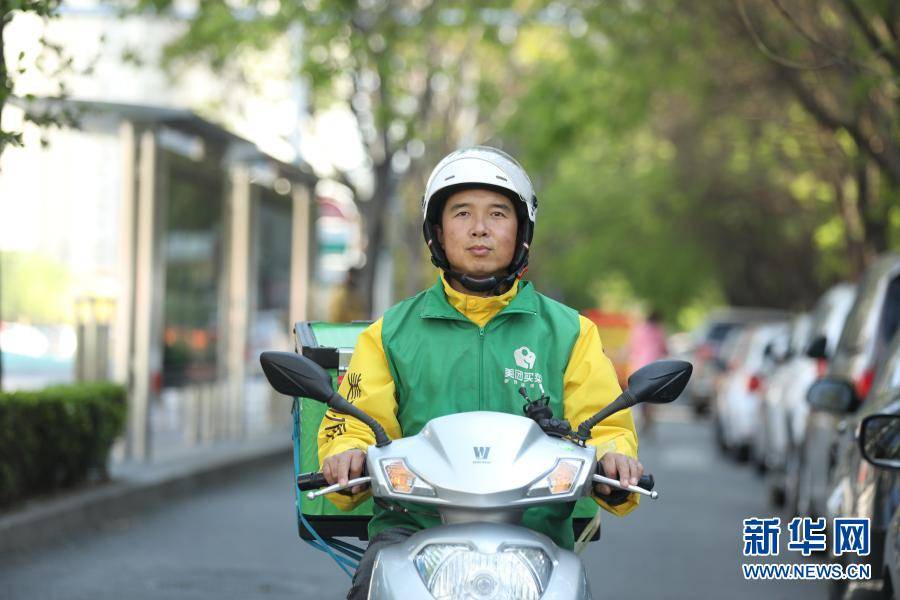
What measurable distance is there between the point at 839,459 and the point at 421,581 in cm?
402

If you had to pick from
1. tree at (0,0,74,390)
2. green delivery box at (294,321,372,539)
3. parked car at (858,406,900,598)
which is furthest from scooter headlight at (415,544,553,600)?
tree at (0,0,74,390)

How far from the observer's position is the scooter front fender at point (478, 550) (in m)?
3.85

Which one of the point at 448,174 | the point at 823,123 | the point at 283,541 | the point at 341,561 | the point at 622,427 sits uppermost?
the point at 823,123

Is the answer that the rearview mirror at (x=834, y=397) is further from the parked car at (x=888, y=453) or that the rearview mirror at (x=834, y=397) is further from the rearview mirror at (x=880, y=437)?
the rearview mirror at (x=880, y=437)

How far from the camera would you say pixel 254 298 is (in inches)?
805

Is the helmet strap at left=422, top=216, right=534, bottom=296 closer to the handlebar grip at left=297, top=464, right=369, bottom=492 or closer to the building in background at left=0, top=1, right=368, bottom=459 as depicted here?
the handlebar grip at left=297, top=464, right=369, bottom=492

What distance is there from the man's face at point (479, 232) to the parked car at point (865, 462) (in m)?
1.53

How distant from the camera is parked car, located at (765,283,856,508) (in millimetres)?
12844

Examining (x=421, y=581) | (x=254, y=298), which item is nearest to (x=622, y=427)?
(x=421, y=581)

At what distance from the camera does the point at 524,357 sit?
4.68m

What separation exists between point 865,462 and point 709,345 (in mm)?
29682

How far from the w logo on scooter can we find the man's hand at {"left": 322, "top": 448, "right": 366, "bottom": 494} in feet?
1.45

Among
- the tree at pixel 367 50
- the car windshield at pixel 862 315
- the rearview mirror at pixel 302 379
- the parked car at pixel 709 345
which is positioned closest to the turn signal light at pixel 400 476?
the rearview mirror at pixel 302 379

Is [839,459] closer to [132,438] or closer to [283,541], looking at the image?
[283,541]
